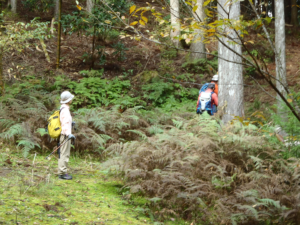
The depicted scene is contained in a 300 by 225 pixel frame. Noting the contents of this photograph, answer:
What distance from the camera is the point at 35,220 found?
11.9ft

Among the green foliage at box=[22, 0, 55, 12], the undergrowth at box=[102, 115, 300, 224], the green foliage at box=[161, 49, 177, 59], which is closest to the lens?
the undergrowth at box=[102, 115, 300, 224]

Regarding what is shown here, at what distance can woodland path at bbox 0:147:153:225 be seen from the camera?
3832mm

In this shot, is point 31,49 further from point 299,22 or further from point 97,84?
point 299,22

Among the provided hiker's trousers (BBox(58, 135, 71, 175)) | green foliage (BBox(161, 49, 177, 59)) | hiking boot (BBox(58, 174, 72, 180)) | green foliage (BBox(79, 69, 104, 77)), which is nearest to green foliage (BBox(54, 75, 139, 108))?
green foliage (BBox(79, 69, 104, 77))

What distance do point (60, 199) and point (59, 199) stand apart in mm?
15

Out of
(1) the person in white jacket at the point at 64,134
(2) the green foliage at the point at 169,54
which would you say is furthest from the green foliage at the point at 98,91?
(1) the person in white jacket at the point at 64,134

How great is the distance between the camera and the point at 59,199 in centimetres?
453

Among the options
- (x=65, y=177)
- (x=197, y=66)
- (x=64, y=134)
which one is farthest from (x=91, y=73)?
(x=65, y=177)

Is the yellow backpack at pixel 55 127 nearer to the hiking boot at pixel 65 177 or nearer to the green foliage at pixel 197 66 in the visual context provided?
the hiking boot at pixel 65 177

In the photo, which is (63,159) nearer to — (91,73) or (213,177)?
(213,177)

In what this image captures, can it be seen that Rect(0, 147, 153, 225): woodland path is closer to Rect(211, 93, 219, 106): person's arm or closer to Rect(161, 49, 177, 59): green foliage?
Rect(211, 93, 219, 106): person's arm

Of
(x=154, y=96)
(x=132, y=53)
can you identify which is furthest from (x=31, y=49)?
(x=154, y=96)

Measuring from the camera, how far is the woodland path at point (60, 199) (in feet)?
12.6

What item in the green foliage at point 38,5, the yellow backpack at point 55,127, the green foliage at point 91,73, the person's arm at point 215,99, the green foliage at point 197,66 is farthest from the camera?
the green foliage at point 38,5
